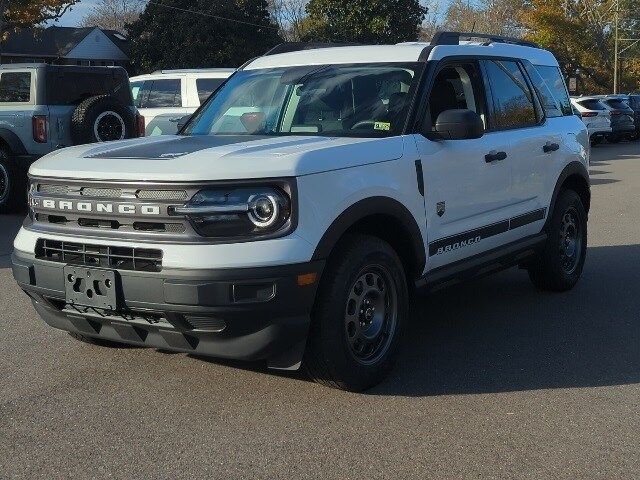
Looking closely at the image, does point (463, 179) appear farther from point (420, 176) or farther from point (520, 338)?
point (520, 338)

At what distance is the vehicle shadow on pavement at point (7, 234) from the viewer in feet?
29.7

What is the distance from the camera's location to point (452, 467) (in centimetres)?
387

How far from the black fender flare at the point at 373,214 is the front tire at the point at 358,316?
0.52ft

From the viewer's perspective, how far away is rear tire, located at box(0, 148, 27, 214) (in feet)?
40.3

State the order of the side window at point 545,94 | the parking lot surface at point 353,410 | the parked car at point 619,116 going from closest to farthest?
the parking lot surface at point 353,410, the side window at point 545,94, the parked car at point 619,116

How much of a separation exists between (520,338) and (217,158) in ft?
8.65

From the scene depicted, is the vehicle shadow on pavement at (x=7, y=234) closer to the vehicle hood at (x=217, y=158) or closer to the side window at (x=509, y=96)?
the vehicle hood at (x=217, y=158)

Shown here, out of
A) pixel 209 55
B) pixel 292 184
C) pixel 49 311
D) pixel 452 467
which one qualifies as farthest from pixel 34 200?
pixel 209 55

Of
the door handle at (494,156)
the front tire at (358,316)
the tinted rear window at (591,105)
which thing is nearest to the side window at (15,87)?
the door handle at (494,156)

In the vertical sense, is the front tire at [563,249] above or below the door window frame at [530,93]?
below

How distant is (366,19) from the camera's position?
98.6 ft

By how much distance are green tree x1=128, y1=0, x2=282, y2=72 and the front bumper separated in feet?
109

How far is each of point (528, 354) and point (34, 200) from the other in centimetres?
312

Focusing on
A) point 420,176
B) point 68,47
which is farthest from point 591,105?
point 68,47
